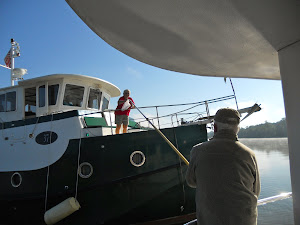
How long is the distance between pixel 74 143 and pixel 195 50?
13.9 feet

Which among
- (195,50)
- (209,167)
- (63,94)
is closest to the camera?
(209,167)

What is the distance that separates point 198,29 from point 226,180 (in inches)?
40.6

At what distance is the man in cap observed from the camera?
1.25 meters

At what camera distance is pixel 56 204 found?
203 inches

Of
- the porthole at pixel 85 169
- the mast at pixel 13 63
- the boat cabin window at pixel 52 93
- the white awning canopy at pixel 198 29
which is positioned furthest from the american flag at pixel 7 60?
the white awning canopy at pixel 198 29

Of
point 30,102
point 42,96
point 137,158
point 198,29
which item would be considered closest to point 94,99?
point 42,96

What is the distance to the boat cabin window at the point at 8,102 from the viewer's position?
709 centimetres

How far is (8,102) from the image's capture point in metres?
7.18

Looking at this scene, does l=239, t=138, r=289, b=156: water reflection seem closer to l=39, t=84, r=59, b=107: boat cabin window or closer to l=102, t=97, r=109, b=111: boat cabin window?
l=102, t=97, r=109, b=111: boat cabin window

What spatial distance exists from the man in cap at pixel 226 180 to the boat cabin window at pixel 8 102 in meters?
7.40

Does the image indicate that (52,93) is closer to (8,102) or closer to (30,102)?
(30,102)

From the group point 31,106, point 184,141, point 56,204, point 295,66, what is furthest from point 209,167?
point 31,106

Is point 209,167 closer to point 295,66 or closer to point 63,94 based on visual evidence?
point 295,66

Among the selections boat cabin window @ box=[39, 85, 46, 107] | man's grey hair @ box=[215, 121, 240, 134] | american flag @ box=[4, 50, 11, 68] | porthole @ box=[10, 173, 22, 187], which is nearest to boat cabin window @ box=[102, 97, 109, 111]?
boat cabin window @ box=[39, 85, 46, 107]
